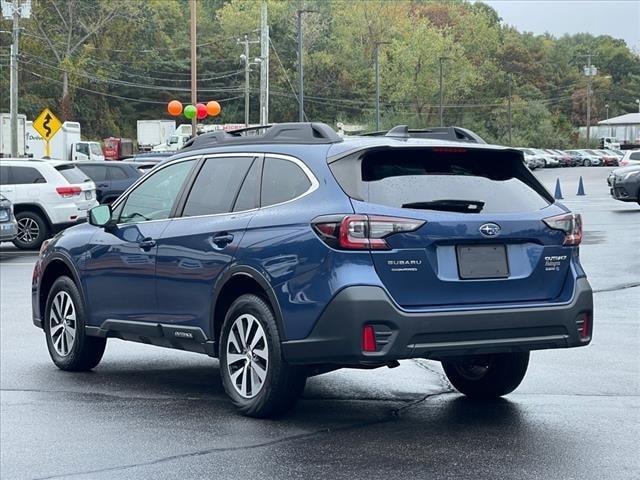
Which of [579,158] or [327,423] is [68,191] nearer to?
[327,423]

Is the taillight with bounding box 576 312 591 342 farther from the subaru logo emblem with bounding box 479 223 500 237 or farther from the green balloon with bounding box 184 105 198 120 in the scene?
the green balloon with bounding box 184 105 198 120

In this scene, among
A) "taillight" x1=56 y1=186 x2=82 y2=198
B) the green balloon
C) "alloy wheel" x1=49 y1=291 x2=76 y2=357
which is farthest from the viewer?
the green balloon

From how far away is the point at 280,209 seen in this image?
7.30m

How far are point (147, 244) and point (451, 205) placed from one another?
96.6 inches

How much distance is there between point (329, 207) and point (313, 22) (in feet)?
376

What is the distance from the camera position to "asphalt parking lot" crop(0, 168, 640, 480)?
626cm

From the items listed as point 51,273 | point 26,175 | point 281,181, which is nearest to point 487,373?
point 281,181

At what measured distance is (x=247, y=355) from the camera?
743cm

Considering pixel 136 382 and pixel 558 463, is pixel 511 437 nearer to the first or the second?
pixel 558 463

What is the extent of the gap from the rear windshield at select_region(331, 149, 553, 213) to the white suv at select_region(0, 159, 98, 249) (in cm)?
1752

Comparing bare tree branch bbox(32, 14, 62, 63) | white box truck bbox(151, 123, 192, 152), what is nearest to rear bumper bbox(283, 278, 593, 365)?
white box truck bbox(151, 123, 192, 152)

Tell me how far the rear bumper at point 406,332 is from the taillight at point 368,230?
0.24 m

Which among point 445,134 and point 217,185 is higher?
point 445,134

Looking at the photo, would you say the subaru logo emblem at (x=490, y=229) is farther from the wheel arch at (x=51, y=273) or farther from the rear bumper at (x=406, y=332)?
the wheel arch at (x=51, y=273)
